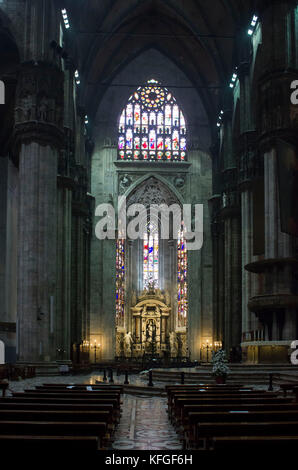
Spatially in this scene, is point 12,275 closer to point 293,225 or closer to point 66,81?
point 66,81

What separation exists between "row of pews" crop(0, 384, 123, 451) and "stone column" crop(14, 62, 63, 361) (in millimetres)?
22196

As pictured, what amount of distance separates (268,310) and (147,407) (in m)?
17.0

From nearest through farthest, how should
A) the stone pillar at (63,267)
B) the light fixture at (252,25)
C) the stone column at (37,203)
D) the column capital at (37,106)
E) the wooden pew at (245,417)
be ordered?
the wooden pew at (245,417) < the stone column at (37,203) < the column capital at (37,106) < the stone pillar at (63,267) < the light fixture at (252,25)

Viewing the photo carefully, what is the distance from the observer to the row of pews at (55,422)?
21.4ft

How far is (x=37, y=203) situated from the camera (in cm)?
3494

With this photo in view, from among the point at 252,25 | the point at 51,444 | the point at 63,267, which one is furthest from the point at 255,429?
the point at 252,25

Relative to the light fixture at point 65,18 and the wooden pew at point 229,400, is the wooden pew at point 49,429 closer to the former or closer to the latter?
the wooden pew at point 229,400

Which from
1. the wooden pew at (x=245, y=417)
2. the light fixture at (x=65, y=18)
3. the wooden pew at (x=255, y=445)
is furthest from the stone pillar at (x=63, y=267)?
the wooden pew at (x=255, y=445)

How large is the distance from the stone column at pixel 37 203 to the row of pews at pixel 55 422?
72.8 feet

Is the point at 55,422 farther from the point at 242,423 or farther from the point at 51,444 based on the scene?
the point at 242,423

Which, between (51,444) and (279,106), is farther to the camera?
(279,106)

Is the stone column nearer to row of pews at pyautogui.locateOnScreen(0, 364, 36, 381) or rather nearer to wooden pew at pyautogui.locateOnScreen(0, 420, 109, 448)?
row of pews at pyautogui.locateOnScreen(0, 364, 36, 381)

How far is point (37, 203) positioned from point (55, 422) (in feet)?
91.0

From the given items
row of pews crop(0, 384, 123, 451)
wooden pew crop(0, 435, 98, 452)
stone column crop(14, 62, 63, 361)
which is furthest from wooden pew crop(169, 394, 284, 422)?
stone column crop(14, 62, 63, 361)
